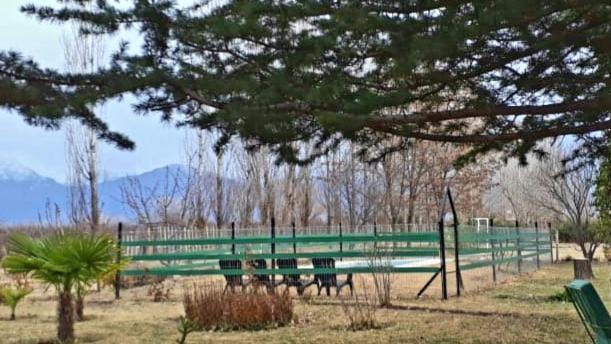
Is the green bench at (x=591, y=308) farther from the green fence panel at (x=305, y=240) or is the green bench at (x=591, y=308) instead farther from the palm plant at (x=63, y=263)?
the green fence panel at (x=305, y=240)

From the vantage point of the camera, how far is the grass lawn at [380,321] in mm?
8738

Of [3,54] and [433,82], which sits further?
[433,82]

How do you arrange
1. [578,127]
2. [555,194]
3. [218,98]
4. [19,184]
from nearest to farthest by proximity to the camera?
[218,98], [578,127], [555,194], [19,184]

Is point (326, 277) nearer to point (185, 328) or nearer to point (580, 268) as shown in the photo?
point (580, 268)

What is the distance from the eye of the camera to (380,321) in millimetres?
10172

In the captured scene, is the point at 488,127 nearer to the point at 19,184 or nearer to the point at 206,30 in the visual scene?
the point at 206,30

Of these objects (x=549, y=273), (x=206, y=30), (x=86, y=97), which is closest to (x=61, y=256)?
(x=86, y=97)

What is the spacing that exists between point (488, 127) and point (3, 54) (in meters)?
A: 5.23

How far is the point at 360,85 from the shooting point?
6887 mm

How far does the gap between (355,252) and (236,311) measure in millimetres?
4821

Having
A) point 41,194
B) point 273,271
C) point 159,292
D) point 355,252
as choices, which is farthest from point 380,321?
point 41,194

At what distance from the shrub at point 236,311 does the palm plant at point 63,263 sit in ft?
4.84

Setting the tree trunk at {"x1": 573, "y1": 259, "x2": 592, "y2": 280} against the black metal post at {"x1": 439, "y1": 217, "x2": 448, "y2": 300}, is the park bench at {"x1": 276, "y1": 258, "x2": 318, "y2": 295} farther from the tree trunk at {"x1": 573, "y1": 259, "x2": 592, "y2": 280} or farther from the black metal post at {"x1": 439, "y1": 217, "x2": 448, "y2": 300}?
the tree trunk at {"x1": 573, "y1": 259, "x2": 592, "y2": 280}

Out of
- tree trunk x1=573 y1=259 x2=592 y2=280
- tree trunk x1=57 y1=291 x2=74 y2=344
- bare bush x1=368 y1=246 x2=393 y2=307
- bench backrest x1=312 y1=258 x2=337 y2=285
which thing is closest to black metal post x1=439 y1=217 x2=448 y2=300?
bare bush x1=368 y1=246 x2=393 y2=307
